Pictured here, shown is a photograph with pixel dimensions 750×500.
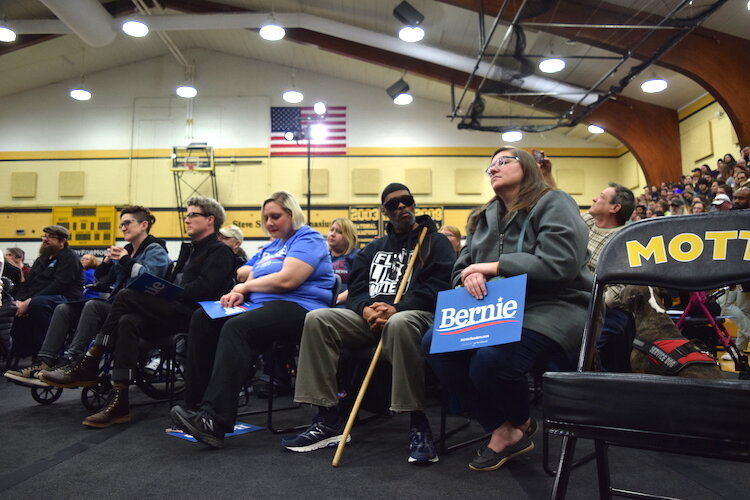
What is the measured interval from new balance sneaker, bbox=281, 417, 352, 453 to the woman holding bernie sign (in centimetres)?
64

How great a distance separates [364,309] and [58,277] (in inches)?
136

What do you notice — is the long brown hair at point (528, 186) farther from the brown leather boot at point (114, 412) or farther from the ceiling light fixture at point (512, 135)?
the ceiling light fixture at point (512, 135)

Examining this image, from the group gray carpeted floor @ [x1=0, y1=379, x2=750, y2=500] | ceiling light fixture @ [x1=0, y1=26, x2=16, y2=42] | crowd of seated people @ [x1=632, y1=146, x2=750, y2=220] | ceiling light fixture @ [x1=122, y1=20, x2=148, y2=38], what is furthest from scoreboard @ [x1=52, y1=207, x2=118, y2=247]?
crowd of seated people @ [x1=632, y1=146, x2=750, y2=220]

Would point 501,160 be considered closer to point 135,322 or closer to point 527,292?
point 527,292

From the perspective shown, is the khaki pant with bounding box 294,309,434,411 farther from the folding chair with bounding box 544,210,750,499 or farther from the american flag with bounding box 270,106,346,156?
the american flag with bounding box 270,106,346,156

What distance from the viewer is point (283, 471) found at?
2045 mm

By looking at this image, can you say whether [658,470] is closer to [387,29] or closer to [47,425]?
[47,425]

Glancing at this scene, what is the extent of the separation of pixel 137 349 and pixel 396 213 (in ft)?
5.18

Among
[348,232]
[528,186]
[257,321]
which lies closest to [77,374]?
[257,321]

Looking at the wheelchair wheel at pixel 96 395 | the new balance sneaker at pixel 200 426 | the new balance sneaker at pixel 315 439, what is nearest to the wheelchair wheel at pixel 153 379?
the wheelchair wheel at pixel 96 395

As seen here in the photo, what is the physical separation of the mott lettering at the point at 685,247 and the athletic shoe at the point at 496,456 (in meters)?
1.01

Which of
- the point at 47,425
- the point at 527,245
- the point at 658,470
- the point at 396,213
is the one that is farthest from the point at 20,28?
the point at 658,470

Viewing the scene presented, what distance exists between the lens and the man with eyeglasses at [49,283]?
4680 mm

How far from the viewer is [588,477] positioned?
1933 millimetres
